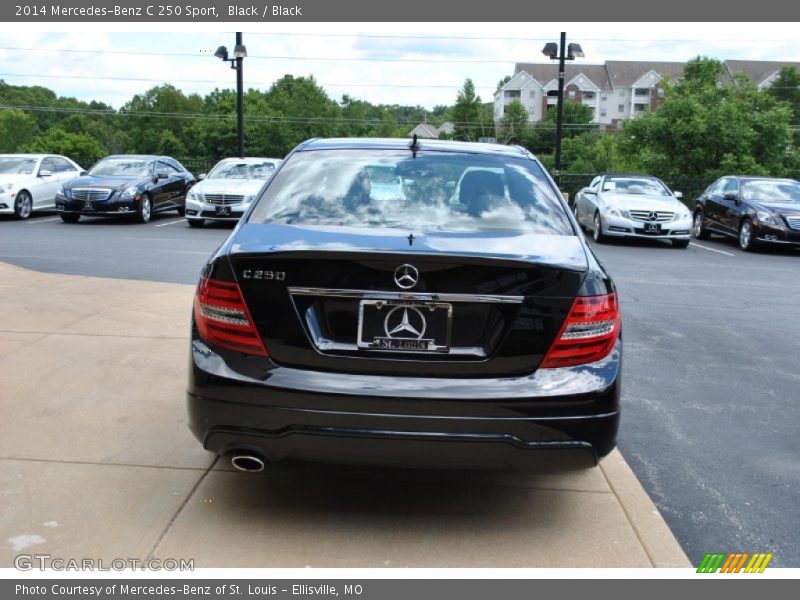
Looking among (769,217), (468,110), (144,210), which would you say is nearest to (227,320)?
(769,217)

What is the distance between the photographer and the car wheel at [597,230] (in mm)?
16875

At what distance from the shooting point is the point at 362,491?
4.12 metres

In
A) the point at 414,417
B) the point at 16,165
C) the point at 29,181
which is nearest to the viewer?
the point at 414,417

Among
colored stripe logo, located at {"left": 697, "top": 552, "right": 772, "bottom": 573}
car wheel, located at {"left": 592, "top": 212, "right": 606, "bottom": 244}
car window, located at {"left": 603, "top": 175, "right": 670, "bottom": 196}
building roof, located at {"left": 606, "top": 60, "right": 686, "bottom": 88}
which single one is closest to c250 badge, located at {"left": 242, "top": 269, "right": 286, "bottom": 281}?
colored stripe logo, located at {"left": 697, "top": 552, "right": 772, "bottom": 573}

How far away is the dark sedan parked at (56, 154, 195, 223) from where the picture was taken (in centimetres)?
1797

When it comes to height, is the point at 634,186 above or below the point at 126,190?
above

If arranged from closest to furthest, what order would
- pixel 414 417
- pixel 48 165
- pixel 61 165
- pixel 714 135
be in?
pixel 414 417 < pixel 48 165 < pixel 61 165 < pixel 714 135

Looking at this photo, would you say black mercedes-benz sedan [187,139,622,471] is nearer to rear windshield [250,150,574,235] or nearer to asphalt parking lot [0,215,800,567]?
rear windshield [250,150,574,235]

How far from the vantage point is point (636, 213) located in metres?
16.4

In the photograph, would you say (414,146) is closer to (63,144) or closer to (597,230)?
(597,230)

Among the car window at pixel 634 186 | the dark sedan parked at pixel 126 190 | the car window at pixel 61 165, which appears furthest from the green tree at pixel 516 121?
the dark sedan parked at pixel 126 190

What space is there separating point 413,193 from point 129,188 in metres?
15.4

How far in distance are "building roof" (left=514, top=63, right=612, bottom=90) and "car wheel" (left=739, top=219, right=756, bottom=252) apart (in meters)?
114
